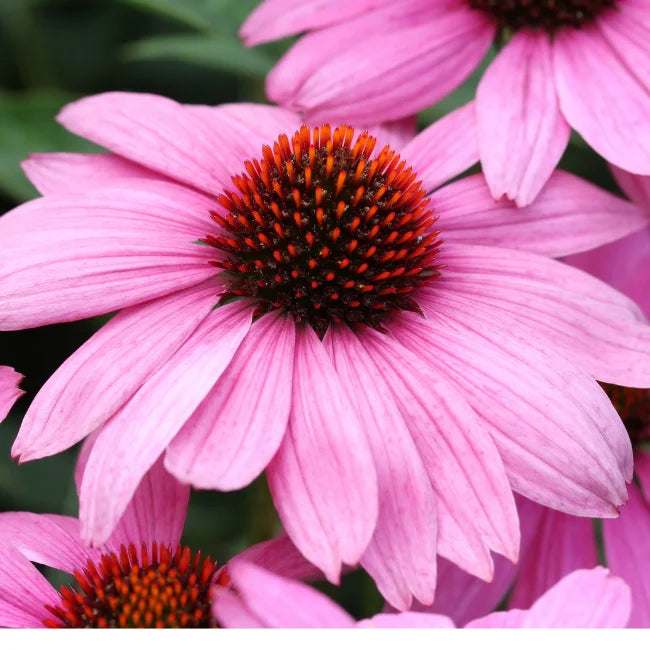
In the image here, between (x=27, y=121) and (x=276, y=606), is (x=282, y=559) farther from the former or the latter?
(x=27, y=121)

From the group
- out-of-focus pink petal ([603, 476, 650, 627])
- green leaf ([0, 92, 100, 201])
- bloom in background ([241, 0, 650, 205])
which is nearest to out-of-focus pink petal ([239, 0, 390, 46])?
bloom in background ([241, 0, 650, 205])

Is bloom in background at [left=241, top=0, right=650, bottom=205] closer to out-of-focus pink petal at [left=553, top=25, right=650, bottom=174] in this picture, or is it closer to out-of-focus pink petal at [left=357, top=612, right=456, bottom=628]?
out-of-focus pink petal at [left=553, top=25, right=650, bottom=174]

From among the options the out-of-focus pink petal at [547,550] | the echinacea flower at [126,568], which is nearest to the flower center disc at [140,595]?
the echinacea flower at [126,568]

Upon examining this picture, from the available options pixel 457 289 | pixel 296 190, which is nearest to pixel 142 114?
pixel 296 190

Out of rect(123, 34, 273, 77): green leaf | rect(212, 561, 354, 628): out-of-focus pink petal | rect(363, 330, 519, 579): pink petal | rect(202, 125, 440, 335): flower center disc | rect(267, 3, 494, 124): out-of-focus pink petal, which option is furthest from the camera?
rect(123, 34, 273, 77): green leaf

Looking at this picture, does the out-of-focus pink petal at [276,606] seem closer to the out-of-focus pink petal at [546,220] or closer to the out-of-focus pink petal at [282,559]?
the out-of-focus pink petal at [282,559]

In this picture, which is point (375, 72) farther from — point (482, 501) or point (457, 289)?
point (482, 501)
